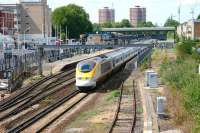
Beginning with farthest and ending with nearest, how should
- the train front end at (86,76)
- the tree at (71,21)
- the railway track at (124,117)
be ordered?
the tree at (71,21), the train front end at (86,76), the railway track at (124,117)

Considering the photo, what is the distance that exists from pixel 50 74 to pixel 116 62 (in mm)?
7456

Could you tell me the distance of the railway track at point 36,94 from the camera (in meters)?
31.5

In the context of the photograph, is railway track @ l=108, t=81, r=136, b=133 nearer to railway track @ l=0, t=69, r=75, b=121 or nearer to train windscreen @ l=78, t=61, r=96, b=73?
train windscreen @ l=78, t=61, r=96, b=73

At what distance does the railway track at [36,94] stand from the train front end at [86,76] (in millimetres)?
2486

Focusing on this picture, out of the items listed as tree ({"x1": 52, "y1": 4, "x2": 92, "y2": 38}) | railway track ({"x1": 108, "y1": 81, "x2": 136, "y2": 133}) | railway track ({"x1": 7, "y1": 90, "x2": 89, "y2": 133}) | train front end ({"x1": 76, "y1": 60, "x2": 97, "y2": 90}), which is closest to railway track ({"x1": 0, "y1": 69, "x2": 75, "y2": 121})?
railway track ({"x1": 7, "y1": 90, "x2": 89, "y2": 133})

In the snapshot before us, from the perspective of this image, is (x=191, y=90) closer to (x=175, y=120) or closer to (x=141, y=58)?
(x=175, y=120)

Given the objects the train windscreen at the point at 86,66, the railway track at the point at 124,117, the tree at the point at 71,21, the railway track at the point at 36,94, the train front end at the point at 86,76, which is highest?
the tree at the point at 71,21

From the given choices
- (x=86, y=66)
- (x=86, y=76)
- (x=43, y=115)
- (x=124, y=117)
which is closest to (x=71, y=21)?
(x=86, y=66)

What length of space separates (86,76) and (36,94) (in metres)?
3.95

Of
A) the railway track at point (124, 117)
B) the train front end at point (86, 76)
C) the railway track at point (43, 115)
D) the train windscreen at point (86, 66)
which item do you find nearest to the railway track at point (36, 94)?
the railway track at point (43, 115)

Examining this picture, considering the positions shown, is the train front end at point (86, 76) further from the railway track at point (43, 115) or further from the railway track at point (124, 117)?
the railway track at point (124, 117)

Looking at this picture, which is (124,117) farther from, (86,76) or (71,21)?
(71,21)

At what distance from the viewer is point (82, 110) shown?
2970 centimetres

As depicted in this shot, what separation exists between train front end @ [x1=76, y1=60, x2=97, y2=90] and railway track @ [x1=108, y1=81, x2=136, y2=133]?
4337 mm
